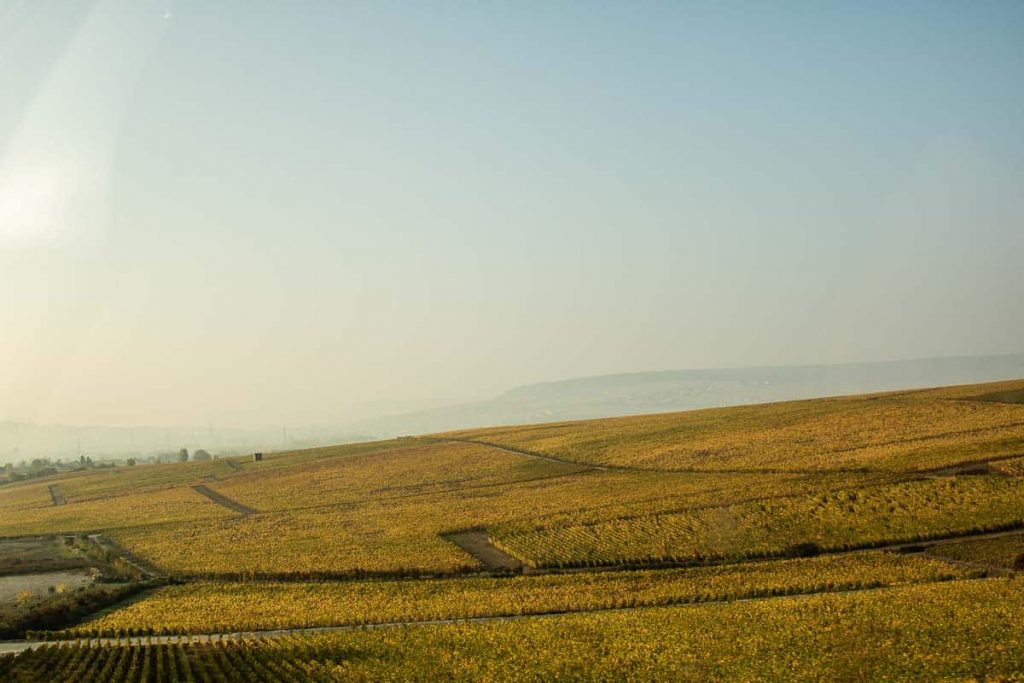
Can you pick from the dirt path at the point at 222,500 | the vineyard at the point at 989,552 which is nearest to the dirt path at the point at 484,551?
the vineyard at the point at 989,552

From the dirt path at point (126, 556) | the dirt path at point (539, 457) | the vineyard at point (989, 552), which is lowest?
the dirt path at point (126, 556)

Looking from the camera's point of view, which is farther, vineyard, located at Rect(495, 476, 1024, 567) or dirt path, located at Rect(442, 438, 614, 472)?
dirt path, located at Rect(442, 438, 614, 472)

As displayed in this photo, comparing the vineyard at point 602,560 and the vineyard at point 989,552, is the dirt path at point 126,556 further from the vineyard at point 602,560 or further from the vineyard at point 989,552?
the vineyard at point 989,552

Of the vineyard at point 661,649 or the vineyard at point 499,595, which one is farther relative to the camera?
the vineyard at point 499,595

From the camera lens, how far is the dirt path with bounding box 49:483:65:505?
384 feet

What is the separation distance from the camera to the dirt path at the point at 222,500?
307 ft

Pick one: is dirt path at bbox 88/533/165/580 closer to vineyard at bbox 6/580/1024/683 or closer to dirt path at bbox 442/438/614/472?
vineyard at bbox 6/580/1024/683

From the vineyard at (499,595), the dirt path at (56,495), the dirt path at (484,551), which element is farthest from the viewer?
the dirt path at (56,495)

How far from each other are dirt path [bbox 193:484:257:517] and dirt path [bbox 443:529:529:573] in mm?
34499

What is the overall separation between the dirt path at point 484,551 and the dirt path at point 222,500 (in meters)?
34.5

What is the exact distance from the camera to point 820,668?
3123cm

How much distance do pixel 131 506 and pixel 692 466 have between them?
2783 inches

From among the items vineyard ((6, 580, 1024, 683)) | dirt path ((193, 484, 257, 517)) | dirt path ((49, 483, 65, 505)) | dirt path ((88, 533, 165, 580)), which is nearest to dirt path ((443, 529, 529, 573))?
vineyard ((6, 580, 1024, 683))

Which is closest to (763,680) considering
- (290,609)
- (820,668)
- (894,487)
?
(820,668)
